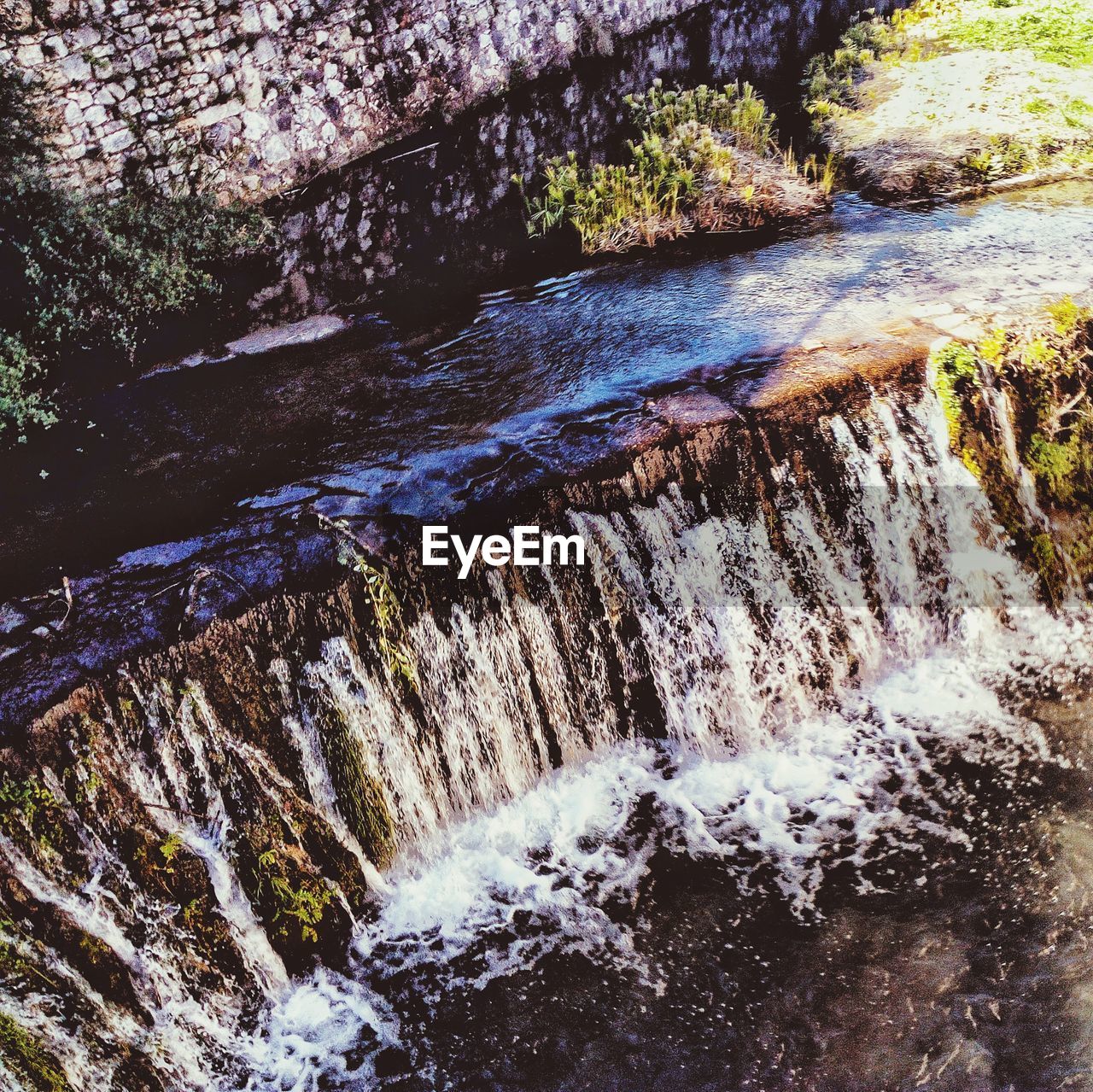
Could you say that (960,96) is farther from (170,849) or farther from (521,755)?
(170,849)

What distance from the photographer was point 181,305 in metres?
6.65

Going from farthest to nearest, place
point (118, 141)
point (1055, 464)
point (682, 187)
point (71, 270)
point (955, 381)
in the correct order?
point (682, 187) < point (118, 141) < point (71, 270) < point (1055, 464) < point (955, 381)

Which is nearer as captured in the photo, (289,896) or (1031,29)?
(289,896)

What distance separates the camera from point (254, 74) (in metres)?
7.09

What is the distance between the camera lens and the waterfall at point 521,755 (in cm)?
376

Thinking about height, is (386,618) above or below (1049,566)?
above

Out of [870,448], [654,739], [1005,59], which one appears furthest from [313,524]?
[1005,59]

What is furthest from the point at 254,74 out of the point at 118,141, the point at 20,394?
the point at 20,394

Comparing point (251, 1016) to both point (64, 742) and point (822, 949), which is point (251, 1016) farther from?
point (822, 949)

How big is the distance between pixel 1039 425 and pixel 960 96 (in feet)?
15.0

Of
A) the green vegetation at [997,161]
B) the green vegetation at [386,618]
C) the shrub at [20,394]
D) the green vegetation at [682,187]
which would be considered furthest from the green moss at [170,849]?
the green vegetation at [997,161]

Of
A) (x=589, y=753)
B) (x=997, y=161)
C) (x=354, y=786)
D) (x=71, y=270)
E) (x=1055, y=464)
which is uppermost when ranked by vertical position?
(x=71, y=270)

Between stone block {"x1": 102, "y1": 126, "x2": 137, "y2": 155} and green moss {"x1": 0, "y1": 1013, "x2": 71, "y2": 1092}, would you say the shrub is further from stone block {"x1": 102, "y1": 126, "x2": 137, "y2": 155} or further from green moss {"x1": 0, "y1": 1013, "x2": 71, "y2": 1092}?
green moss {"x1": 0, "y1": 1013, "x2": 71, "y2": 1092}

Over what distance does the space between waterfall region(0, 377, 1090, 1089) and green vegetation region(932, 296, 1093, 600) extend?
0.53 feet
